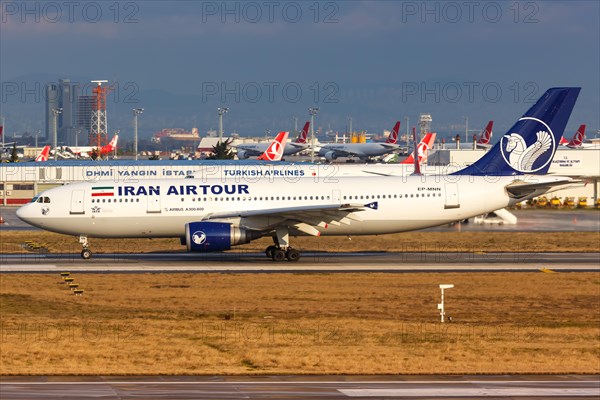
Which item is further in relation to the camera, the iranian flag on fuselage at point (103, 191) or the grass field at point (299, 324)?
the iranian flag on fuselage at point (103, 191)

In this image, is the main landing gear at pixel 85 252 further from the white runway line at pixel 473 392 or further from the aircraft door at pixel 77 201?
the white runway line at pixel 473 392

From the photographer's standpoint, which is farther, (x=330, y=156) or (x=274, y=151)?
(x=330, y=156)

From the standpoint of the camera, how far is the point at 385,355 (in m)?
25.5

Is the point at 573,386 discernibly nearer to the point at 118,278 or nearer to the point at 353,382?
the point at 353,382

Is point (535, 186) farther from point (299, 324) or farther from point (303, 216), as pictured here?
point (299, 324)

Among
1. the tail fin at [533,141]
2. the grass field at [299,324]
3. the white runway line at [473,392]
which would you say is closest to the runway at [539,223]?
the tail fin at [533,141]

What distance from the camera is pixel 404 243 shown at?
55.0 metres

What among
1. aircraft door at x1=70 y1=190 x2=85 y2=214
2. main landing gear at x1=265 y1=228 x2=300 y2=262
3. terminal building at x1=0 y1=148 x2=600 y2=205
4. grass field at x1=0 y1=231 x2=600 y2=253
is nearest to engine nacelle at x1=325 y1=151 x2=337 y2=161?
terminal building at x1=0 y1=148 x2=600 y2=205

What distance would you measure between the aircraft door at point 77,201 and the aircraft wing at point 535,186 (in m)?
20.3

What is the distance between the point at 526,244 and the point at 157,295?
1006 inches

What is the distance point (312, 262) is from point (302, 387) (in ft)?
80.7

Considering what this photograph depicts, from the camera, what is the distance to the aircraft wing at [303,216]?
44562mm

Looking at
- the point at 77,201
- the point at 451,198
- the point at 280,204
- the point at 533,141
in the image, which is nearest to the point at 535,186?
the point at 533,141

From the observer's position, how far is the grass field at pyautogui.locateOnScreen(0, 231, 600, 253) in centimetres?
5275
